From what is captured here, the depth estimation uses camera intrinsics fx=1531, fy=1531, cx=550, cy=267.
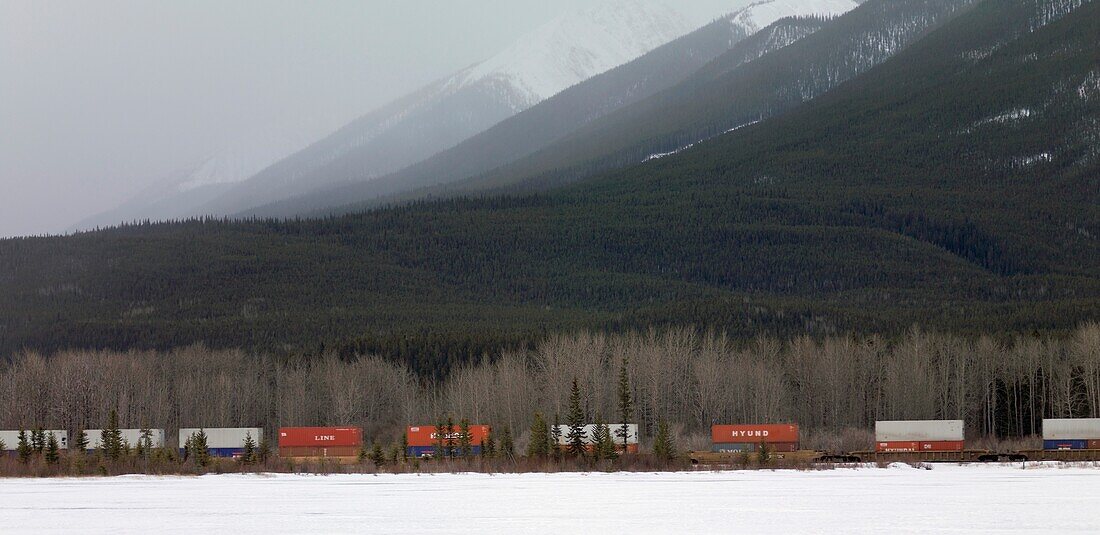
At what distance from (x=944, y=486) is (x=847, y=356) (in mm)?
76591

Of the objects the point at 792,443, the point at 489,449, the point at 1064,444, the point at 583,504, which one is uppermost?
the point at 489,449

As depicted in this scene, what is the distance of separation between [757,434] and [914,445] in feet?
41.7

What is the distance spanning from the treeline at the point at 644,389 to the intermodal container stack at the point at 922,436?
10.5 metres

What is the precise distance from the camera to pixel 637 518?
61469 millimetres

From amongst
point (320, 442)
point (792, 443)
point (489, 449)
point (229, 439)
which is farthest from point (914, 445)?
point (229, 439)

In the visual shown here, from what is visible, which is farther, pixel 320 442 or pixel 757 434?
pixel 320 442

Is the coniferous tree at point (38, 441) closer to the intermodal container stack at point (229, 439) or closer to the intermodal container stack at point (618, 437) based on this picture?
the intermodal container stack at point (229, 439)

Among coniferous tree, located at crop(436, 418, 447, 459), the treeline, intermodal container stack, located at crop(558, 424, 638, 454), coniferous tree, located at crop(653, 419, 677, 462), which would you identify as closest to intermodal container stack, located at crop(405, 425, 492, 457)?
coniferous tree, located at crop(436, 418, 447, 459)

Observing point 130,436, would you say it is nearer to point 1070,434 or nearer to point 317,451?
point 317,451

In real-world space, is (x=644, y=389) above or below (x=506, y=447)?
above

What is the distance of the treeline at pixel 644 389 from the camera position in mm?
144125

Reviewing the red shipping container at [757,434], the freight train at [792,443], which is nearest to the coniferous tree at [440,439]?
the freight train at [792,443]

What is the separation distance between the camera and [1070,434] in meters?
122

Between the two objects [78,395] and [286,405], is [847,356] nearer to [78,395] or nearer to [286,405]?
[286,405]
